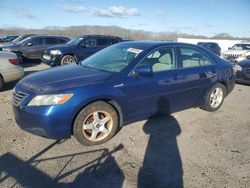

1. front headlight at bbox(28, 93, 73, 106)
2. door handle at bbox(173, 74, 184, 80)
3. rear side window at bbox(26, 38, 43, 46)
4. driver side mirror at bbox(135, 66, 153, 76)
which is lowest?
rear side window at bbox(26, 38, 43, 46)

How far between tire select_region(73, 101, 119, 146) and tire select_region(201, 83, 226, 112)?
2473mm

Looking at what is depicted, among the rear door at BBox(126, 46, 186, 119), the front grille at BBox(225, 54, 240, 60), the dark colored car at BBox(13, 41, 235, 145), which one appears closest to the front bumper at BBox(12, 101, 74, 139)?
the dark colored car at BBox(13, 41, 235, 145)

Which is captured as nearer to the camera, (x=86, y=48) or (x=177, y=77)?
(x=177, y=77)

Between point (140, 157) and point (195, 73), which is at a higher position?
point (195, 73)

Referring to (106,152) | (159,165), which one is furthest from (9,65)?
(159,165)

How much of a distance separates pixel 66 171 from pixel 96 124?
3.35 ft

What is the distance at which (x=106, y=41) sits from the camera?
1437cm

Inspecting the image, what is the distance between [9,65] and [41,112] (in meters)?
4.70

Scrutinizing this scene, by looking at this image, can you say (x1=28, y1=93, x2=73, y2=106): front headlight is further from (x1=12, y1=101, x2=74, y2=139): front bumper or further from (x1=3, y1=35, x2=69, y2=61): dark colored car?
(x1=3, y1=35, x2=69, y2=61): dark colored car

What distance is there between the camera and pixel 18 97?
4.20 m

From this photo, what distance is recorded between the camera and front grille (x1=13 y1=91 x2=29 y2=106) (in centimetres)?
407

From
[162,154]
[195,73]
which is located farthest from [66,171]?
[195,73]

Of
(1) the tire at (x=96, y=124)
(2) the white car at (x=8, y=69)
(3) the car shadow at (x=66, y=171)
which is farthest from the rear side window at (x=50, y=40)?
(3) the car shadow at (x=66, y=171)

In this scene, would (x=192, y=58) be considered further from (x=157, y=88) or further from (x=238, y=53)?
(x=238, y=53)
